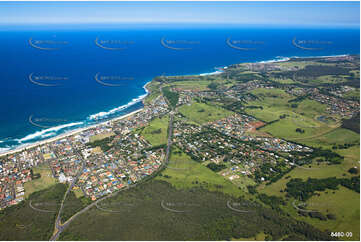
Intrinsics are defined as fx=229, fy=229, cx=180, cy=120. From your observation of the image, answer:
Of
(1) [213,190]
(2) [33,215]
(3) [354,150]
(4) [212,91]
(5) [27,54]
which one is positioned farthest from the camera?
(5) [27,54]

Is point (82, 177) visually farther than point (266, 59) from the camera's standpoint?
No

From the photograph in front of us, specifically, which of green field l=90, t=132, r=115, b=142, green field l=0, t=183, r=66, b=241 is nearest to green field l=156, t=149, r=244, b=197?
green field l=90, t=132, r=115, b=142

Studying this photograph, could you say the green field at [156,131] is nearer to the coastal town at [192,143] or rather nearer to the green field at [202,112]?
the coastal town at [192,143]

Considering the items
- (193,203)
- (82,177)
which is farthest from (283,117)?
(82,177)

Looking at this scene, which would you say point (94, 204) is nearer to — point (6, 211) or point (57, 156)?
point (6, 211)

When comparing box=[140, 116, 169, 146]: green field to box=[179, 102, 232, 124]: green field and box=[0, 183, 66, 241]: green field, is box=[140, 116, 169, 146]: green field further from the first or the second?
box=[0, 183, 66, 241]: green field

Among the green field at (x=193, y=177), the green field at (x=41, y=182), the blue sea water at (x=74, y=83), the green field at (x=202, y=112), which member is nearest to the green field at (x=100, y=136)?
the blue sea water at (x=74, y=83)
